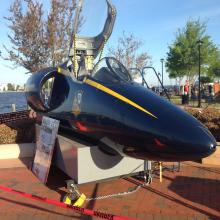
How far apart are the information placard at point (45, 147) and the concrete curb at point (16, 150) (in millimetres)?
1421

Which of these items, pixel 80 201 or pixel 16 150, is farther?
pixel 16 150

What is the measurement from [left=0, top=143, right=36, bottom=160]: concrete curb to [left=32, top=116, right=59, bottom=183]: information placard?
4.66 ft

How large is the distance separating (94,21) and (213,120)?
4139mm

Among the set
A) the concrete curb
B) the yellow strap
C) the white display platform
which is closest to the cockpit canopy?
the white display platform

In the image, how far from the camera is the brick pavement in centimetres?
541

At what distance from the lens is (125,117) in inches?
203

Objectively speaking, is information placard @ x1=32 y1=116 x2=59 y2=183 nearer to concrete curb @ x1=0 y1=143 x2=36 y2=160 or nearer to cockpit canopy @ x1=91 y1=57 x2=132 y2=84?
cockpit canopy @ x1=91 y1=57 x2=132 y2=84

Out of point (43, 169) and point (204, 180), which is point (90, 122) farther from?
point (204, 180)

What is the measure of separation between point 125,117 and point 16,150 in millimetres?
4742

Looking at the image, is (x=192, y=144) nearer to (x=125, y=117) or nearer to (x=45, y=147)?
(x=125, y=117)

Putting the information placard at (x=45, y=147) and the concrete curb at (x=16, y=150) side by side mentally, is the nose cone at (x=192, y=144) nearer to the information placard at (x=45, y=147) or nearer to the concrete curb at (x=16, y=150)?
the information placard at (x=45, y=147)

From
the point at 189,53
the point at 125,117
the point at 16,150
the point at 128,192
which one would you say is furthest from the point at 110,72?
the point at 189,53

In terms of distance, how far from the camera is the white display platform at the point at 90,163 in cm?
613

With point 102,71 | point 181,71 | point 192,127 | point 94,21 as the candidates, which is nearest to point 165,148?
point 192,127
